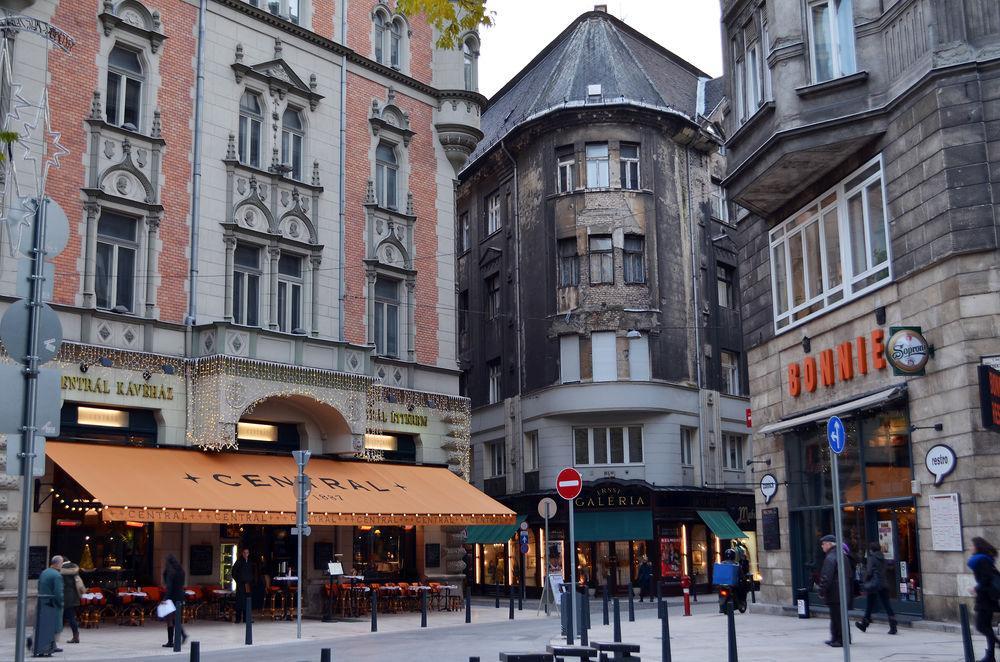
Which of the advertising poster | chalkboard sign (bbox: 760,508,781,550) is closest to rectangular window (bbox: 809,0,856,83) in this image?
the advertising poster

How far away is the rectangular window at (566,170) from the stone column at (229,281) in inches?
616

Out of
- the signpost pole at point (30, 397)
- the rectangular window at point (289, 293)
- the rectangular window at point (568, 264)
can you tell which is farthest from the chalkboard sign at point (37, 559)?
the rectangular window at point (568, 264)

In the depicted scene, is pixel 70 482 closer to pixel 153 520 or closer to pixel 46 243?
pixel 153 520

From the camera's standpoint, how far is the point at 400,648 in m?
18.2

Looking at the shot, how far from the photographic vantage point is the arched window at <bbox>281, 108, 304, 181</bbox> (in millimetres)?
29094

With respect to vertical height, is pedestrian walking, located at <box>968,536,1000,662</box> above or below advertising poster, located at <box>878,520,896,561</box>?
below

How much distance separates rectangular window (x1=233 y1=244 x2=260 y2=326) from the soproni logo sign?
15.9 m

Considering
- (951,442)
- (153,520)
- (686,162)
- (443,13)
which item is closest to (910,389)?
(951,442)

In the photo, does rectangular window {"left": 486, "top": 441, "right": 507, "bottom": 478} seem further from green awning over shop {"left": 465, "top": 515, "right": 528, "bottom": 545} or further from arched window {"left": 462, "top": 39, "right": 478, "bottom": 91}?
arched window {"left": 462, "top": 39, "right": 478, "bottom": 91}

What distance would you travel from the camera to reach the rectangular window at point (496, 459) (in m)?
42.2

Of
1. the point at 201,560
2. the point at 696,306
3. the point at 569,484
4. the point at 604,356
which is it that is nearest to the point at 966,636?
the point at 569,484

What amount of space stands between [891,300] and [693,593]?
20821mm

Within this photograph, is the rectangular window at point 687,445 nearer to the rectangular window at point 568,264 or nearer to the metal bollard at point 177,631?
the rectangular window at point 568,264

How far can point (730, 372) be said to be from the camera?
139 feet
